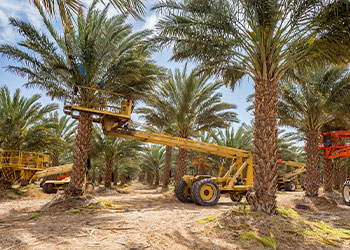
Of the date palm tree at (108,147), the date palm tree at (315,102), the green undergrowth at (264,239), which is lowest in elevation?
the green undergrowth at (264,239)

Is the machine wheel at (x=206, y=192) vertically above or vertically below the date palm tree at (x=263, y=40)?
below

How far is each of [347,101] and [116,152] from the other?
725 inches

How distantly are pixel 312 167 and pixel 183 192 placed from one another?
749 cm

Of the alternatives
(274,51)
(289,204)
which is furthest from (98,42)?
(289,204)

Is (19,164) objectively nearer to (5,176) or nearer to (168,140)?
(5,176)

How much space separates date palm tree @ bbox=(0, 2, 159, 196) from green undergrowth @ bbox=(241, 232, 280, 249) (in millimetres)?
7674

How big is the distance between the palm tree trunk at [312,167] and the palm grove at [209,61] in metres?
0.05

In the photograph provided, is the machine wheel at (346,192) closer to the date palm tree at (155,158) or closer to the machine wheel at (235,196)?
the machine wheel at (235,196)

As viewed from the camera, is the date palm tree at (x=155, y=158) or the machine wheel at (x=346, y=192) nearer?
the machine wheel at (x=346, y=192)

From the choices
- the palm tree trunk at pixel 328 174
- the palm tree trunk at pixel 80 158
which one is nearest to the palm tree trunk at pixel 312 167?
the palm tree trunk at pixel 328 174

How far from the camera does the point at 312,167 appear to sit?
48.3 feet

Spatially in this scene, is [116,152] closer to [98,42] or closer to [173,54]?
[98,42]

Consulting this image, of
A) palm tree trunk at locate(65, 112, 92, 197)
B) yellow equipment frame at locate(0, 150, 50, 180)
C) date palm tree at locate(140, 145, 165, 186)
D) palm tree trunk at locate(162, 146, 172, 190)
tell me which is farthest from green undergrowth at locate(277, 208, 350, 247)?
date palm tree at locate(140, 145, 165, 186)

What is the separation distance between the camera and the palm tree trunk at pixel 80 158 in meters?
10.9
